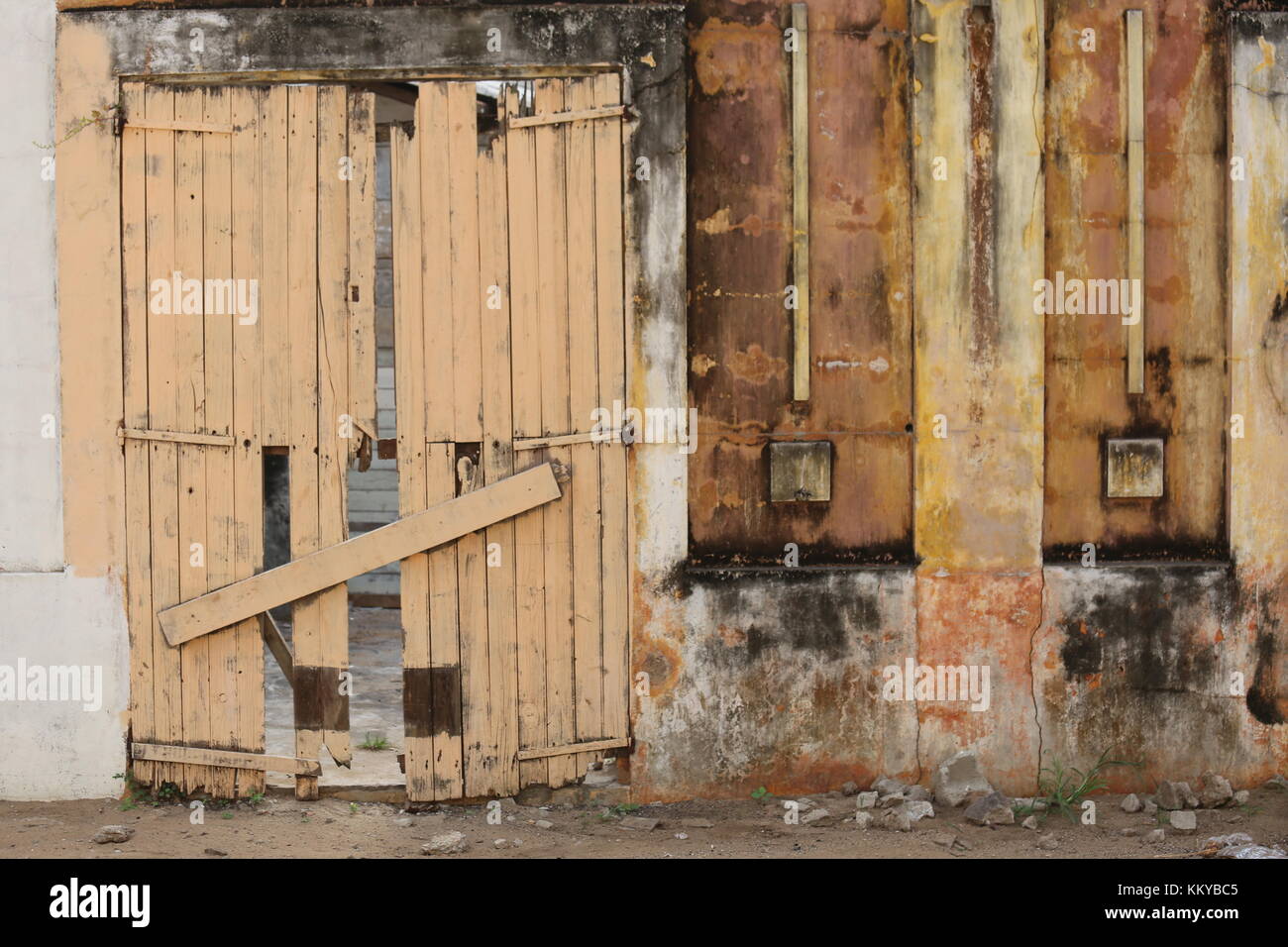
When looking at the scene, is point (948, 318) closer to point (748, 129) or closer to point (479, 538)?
point (748, 129)

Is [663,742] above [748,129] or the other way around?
the other way around

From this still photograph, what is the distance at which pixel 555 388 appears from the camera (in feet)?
19.1

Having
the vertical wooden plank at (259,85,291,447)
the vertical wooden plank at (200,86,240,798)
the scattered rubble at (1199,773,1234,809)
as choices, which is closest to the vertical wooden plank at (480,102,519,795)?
the vertical wooden plank at (259,85,291,447)

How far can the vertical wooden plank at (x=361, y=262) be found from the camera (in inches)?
229

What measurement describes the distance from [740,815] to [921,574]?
1.42m

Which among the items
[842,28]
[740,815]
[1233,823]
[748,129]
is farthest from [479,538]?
[1233,823]

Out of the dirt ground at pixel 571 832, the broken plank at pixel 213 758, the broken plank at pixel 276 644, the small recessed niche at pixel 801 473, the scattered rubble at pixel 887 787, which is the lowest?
the dirt ground at pixel 571 832

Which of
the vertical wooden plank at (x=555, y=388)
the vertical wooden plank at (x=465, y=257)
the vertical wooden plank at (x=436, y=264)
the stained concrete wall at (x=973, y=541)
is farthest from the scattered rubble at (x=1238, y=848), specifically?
the vertical wooden plank at (x=436, y=264)

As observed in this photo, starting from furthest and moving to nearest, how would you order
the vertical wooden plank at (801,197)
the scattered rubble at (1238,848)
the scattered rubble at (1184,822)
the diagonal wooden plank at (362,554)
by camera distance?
the vertical wooden plank at (801,197)
the diagonal wooden plank at (362,554)
the scattered rubble at (1184,822)
the scattered rubble at (1238,848)

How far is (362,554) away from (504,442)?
0.84 m

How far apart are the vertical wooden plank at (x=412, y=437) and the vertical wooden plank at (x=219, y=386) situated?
0.79 m

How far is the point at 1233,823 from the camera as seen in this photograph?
5.64 metres

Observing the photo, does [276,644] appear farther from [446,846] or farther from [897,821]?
[897,821]

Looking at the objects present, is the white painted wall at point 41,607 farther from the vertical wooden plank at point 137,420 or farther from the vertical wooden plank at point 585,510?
the vertical wooden plank at point 585,510
